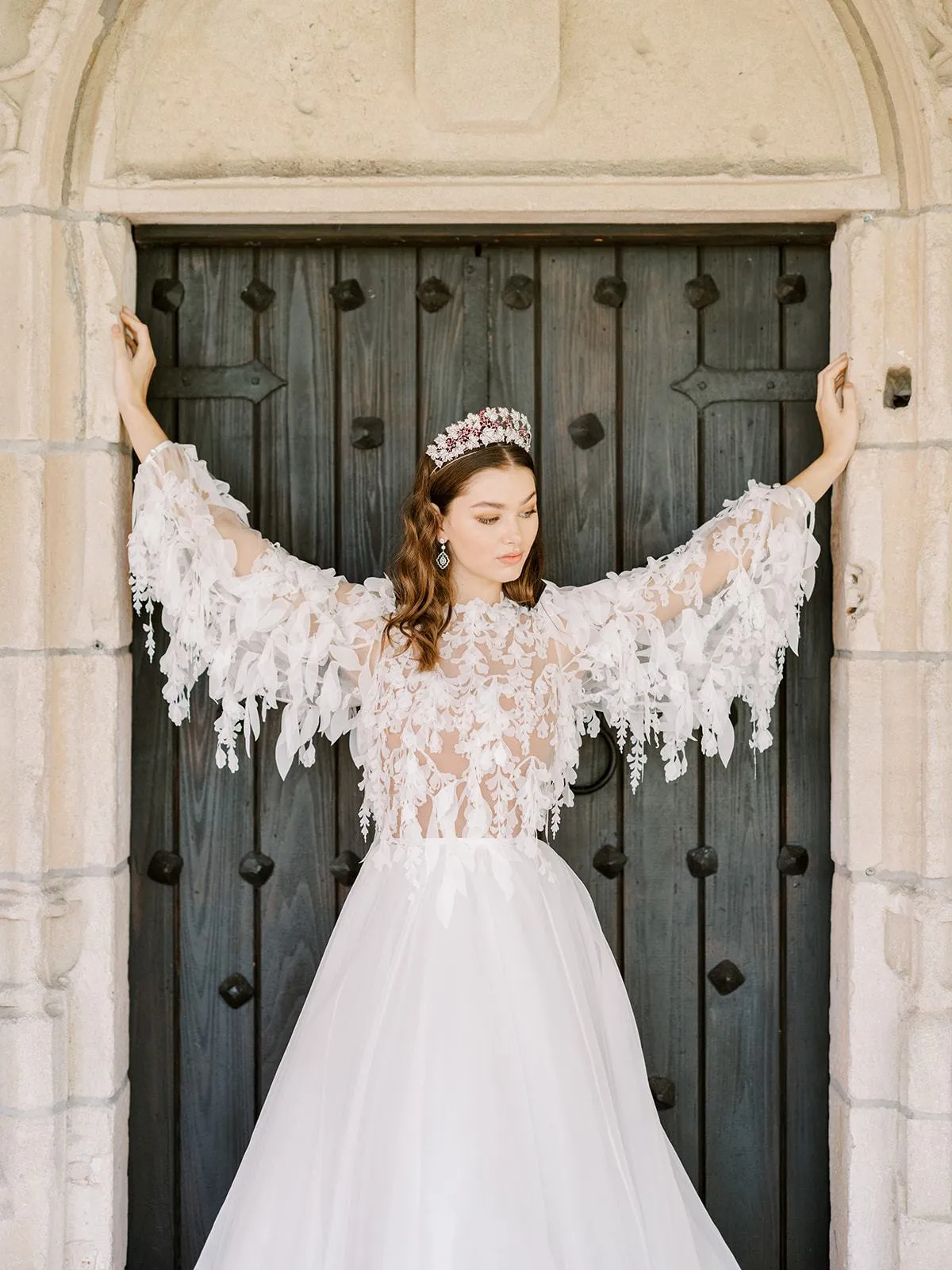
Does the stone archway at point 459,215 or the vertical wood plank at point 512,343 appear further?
the vertical wood plank at point 512,343

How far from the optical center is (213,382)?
2359 mm

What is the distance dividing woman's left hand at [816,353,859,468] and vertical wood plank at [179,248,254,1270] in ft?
3.75

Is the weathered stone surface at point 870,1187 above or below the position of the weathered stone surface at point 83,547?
below

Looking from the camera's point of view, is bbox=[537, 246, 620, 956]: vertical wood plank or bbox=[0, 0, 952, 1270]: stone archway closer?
bbox=[0, 0, 952, 1270]: stone archway

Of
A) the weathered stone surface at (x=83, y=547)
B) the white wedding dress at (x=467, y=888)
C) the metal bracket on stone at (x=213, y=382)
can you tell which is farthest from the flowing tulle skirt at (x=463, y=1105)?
the metal bracket on stone at (x=213, y=382)

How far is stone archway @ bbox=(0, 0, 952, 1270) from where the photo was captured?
2.14 meters

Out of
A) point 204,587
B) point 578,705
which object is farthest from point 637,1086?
point 204,587

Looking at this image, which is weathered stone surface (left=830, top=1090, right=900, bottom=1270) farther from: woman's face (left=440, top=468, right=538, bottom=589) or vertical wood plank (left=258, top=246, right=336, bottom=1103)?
woman's face (left=440, top=468, right=538, bottom=589)

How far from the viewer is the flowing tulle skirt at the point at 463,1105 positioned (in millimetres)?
1812

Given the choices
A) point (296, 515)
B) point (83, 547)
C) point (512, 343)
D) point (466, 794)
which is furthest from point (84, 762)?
point (512, 343)

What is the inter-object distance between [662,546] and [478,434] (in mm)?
535

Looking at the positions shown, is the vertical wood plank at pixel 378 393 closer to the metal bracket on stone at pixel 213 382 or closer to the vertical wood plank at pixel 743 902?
the metal bracket on stone at pixel 213 382

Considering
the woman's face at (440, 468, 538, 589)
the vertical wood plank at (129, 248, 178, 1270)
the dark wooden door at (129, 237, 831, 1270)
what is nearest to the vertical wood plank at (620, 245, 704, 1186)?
the dark wooden door at (129, 237, 831, 1270)

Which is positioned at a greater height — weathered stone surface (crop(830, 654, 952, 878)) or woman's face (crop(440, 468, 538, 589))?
woman's face (crop(440, 468, 538, 589))
